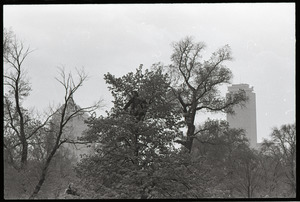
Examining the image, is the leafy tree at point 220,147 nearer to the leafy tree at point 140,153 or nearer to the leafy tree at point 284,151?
the leafy tree at point 284,151

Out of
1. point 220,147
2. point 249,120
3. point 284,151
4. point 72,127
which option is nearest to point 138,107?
point 72,127

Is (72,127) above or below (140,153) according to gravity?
above

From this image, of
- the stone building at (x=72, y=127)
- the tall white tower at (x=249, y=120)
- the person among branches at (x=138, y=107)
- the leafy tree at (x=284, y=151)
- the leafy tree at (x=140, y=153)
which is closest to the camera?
the leafy tree at (x=140, y=153)

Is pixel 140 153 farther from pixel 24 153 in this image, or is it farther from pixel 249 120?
pixel 249 120

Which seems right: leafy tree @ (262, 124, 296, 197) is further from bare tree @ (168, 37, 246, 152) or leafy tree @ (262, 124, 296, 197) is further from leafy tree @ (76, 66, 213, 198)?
leafy tree @ (76, 66, 213, 198)

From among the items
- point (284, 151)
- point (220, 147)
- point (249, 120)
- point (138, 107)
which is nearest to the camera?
point (138, 107)

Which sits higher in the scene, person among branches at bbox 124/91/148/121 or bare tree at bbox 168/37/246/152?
bare tree at bbox 168/37/246/152

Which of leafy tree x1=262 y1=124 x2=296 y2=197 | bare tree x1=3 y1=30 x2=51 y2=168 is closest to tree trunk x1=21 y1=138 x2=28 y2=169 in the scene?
bare tree x1=3 y1=30 x2=51 y2=168

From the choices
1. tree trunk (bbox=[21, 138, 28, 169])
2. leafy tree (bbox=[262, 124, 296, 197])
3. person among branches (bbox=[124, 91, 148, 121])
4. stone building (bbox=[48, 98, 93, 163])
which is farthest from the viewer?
leafy tree (bbox=[262, 124, 296, 197])

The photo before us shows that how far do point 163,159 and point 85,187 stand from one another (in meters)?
1.25

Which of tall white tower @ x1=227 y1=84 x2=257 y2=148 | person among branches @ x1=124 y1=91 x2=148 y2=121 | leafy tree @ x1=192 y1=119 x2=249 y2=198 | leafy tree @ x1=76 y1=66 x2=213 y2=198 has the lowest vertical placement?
leafy tree @ x1=76 y1=66 x2=213 y2=198

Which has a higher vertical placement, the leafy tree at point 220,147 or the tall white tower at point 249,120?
the tall white tower at point 249,120

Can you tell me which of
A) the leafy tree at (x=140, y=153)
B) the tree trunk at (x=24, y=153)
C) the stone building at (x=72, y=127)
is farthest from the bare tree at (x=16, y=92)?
the leafy tree at (x=140, y=153)

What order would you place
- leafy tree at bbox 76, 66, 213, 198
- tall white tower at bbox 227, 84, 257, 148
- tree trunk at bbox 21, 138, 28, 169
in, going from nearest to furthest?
leafy tree at bbox 76, 66, 213, 198 < tree trunk at bbox 21, 138, 28, 169 < tall white tower at bbox 227, 84, 257, 148
